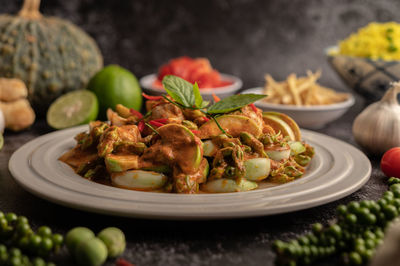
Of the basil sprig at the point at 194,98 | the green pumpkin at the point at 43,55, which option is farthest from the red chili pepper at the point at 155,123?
the green pumpkin at the point at 43,55

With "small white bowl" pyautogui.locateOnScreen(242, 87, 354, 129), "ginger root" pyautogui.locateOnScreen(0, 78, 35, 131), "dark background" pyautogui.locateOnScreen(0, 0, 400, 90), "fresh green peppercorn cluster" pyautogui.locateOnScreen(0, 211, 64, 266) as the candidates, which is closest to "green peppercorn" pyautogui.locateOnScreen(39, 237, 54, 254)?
"fresh green peppercorn cluster" pyautogui.locateOnScreen(0, 211, 64, 266)

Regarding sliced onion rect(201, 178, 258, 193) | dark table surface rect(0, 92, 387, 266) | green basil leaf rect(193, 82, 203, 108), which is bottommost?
dark table surface rect(0, 92, 387, 266)

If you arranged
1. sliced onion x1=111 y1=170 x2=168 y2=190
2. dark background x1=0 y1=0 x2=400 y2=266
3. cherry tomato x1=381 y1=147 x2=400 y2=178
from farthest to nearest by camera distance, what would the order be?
dark background x1=0 y1=0 x2=400 y2=266 → cherry tomato x1=381 y1=147 x2=400 y2=178 → sliced onion x1=111 y1=170 x2=168 y2=190

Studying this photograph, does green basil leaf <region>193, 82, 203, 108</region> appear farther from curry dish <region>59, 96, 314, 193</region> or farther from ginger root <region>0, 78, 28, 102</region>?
ginger root <region>0, 78, 28, 102</region>

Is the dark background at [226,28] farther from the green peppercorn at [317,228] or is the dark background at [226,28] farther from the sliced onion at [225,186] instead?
the green peppercorn at [317,228]

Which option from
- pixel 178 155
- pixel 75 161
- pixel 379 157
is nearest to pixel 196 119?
pixel 178 155
